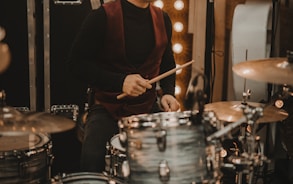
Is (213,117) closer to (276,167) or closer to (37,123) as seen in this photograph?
(37,123)

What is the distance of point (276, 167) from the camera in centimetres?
377

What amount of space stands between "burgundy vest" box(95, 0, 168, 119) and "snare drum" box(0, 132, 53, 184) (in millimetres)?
425

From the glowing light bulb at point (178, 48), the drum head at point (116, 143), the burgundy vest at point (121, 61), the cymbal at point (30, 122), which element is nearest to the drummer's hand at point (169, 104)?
the burgundy vest at point (121, 61)

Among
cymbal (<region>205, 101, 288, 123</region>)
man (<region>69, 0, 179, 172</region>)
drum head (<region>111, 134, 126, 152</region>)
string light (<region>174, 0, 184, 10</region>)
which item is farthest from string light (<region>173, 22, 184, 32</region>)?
drum head (<region>111, 134, 126, 152</region>)

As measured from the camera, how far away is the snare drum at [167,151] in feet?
6.83

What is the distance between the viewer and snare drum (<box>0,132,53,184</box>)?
91.8 inches

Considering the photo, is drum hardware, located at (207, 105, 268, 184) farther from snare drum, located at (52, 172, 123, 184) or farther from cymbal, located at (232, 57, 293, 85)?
snare drum, located at (52, 172, 123, 184)

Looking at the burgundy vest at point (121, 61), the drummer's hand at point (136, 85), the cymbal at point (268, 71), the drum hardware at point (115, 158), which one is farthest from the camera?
the burgundy vest at point (121, 61)

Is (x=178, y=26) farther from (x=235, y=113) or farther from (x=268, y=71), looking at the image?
(x=268, y=71)

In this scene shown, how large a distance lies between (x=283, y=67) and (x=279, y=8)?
1.26m

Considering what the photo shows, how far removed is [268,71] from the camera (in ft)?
7.87

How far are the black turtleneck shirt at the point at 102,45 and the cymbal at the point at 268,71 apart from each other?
23.0 inches

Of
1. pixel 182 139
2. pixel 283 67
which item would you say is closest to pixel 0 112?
pixel 182 139

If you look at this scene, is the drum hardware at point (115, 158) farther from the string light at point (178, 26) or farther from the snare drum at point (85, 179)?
the string light at point (178, 26)
